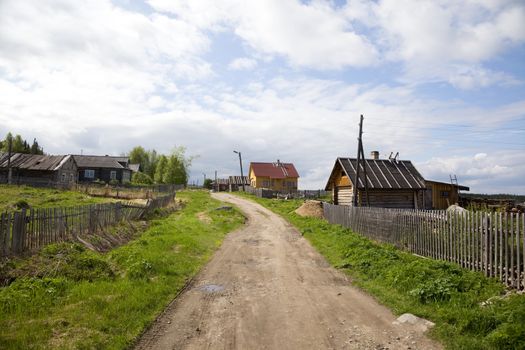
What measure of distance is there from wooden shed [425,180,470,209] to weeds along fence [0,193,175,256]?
28.7 meters

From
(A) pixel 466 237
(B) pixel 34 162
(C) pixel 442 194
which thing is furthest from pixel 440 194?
(B) pixel 34 162

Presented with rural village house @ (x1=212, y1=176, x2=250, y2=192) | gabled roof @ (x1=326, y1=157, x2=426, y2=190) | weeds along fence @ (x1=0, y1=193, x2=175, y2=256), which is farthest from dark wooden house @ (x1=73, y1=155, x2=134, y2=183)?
Result: weeds along fence @ (x1=0, y1=193, x2=175, y2=256)

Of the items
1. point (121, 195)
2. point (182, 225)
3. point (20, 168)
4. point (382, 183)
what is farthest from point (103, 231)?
point (20, 168)

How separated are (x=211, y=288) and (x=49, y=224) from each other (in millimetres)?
6945

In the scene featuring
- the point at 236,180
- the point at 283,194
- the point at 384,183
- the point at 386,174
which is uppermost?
the point at 236,180

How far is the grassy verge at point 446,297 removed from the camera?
20.2ft

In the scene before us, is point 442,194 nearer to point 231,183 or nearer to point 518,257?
point 518,257

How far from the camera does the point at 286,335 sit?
6.64m

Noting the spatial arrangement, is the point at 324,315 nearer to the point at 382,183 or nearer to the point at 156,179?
the point at 382,183

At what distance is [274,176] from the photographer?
77625 mm

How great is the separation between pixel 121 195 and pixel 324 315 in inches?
1490

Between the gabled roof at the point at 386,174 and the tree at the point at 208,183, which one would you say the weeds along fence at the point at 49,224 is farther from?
the tree at the point at 208,183

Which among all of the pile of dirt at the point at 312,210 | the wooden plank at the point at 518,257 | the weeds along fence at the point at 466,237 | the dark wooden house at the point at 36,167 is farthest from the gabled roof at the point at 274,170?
the wooden plank at the point at 518,257

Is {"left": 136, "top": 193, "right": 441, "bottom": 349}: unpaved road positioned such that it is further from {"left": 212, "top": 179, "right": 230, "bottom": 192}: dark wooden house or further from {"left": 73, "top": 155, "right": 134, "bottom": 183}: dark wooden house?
{"left": 212, "top": 179, "right": 230, "bottom": 192}: dark wooden house
